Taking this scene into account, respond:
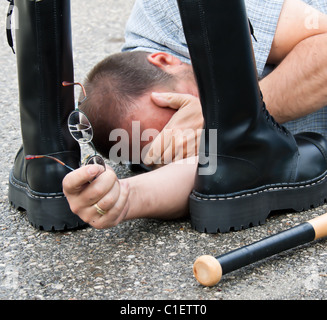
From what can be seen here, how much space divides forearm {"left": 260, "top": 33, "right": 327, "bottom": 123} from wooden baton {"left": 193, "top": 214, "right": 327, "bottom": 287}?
0.41m

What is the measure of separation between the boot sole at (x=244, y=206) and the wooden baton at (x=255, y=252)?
153mm

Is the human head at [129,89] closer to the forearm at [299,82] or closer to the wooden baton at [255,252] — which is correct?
the forearm at [299,82]

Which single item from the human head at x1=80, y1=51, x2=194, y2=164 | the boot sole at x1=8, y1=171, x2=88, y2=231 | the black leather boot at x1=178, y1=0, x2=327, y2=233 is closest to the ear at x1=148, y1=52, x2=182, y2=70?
the human head at x1=80, y1=51, x2=194, y2=164

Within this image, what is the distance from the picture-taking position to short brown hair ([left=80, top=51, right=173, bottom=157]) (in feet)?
5.01

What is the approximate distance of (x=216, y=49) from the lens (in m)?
1.21

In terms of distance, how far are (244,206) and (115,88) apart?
48 centimetres

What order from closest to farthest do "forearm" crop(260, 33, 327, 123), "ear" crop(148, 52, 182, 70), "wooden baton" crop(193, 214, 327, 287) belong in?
"wooden baton" crop(193, 214, 327, 287)
"forearm" crop(260, 33, 327, 123)
"ear" crop(148, 52, 182, 70)

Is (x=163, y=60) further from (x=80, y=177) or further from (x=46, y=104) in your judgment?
(x=80, y=177)

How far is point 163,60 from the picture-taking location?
5.35ft

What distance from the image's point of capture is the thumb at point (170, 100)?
4.98ft

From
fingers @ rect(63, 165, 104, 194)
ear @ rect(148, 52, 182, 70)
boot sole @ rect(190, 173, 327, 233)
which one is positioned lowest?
boot sole @ rect(190, 173, 327, 233)

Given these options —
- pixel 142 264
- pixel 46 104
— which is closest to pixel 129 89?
pixel 46 104

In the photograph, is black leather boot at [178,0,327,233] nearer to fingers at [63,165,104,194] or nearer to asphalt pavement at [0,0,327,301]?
asphalt pavement at [0,0,327,301]

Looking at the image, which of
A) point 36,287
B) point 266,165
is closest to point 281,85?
point 266,165
